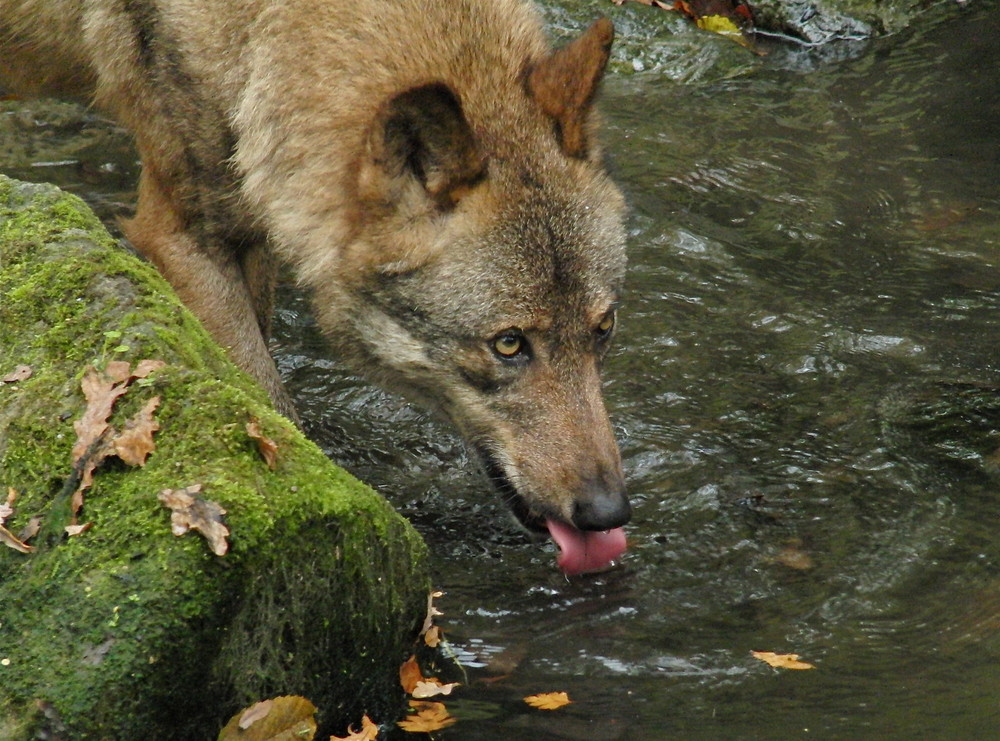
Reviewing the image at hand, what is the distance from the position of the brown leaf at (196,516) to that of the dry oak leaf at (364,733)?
2.40 feet

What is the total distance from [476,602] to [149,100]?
2.38 metres

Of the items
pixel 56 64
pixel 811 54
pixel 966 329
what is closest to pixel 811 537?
pixel 966 329

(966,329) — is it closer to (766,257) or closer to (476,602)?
(766,257)

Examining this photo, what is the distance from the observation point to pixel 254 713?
2.74 meters

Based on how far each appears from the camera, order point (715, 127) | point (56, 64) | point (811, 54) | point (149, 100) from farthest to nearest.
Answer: point (811, 54) < point (715, 127) < point (56, 64) < point (149, 100)

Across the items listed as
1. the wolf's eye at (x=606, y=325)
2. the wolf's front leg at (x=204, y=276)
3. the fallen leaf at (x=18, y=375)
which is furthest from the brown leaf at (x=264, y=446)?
the wolf's front leg at (x=204, y=276)

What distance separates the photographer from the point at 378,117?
146 inches

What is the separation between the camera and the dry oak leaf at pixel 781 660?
360 centimetres

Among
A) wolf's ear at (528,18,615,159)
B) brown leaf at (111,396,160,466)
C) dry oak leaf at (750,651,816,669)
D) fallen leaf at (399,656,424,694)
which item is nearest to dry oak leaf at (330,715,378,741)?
fallen leaf at (399,656,424,694)

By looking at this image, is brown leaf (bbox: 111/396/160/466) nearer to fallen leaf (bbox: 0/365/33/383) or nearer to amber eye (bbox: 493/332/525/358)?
fallen leaf (bbox: 0/365/33/383)

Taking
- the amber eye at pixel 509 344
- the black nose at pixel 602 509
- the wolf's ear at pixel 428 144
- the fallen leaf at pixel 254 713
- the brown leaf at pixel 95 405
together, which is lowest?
the black nose at pixel 602 509

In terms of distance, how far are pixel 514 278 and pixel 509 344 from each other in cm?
24

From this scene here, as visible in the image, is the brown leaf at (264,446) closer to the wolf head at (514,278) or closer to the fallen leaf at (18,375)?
the fallen leaf at (18,375)

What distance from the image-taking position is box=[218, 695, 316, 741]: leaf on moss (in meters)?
2.71
